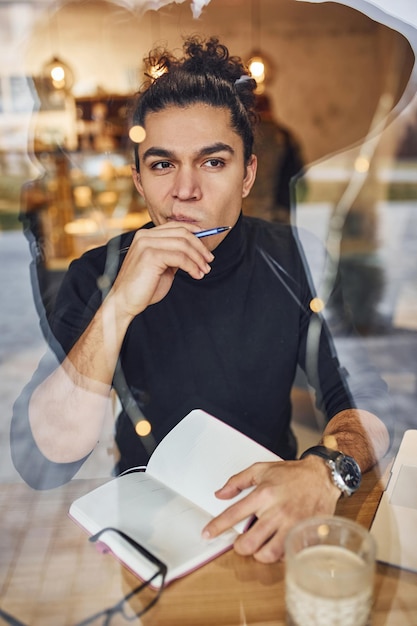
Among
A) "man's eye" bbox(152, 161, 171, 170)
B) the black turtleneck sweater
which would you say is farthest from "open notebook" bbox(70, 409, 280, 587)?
"man's eye" bbox(152, 161, 171, 170)

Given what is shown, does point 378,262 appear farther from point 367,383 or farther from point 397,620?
point 397,620

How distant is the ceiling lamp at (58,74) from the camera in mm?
909

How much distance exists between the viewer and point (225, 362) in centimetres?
100

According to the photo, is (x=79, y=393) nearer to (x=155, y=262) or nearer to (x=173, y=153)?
(x=155, y=262)

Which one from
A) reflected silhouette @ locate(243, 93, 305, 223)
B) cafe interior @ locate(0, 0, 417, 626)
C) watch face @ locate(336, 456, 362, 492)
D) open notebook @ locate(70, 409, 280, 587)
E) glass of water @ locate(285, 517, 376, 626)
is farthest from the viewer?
reflected silhouette @ locate(243, 93, 305, 223)

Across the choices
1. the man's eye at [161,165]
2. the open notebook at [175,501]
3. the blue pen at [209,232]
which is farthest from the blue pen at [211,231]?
the open notebook at [175,501]

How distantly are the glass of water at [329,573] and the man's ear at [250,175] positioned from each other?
560mm

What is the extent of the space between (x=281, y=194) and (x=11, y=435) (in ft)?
2.18

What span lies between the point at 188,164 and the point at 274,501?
1.58 feet

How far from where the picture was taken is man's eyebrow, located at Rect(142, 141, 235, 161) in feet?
2.80

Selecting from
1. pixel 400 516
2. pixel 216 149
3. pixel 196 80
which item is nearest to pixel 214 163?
pixel 216 149

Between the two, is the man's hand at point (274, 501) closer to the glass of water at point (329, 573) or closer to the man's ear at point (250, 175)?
the glass of water at point (329, 573)

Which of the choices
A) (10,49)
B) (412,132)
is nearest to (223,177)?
(10,49)

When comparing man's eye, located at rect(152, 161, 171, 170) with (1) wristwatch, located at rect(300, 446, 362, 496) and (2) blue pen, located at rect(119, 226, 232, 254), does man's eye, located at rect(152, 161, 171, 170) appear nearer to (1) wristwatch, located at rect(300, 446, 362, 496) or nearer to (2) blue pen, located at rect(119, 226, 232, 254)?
(2) blue pen, located at rect(119, 226, 232, 254)
